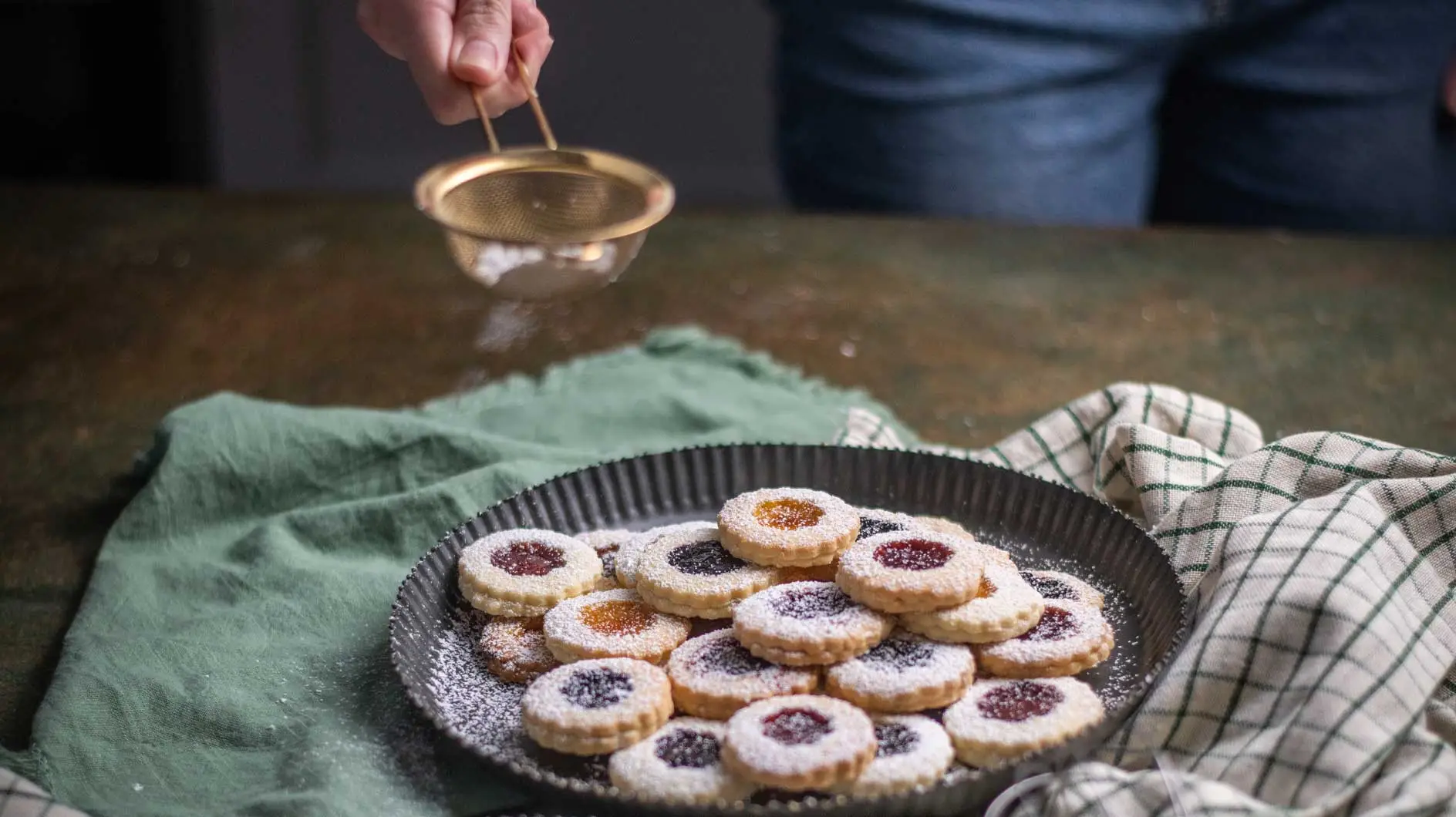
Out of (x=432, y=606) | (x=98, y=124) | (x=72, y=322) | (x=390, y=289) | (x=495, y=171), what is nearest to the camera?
(x=432, y=606)

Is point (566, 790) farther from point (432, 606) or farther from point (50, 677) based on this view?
point (50, 677)

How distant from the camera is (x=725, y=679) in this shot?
0.92 m

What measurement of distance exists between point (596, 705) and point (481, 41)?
1.91 ft

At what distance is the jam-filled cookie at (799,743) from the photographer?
2.67 ft

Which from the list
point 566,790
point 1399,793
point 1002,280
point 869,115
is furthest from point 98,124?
point 1399,793

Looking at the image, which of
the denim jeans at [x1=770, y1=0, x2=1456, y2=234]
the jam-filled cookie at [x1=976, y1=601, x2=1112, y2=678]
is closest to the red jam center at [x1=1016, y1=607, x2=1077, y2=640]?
the jam-filled cookie at [x1=976, y1=601, x2=1112, y2=678]

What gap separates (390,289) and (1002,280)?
2.70 feet

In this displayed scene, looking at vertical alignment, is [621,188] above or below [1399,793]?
above

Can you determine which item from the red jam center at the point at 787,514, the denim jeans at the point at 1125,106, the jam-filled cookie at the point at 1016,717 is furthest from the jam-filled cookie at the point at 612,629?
the denim jeans at the point at 1125,106

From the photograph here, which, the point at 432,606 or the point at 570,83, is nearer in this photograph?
the point at 432,606

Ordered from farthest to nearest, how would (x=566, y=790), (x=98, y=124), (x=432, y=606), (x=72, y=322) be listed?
(x=98, y=124) → (x=72, y=322) → (x=432, y=606) → (x=566, y=790)

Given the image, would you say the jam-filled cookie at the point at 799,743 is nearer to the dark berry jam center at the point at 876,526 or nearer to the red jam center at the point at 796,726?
the red jam center at the point at 796,726

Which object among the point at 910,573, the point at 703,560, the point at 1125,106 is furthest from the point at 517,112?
the point at 910,573

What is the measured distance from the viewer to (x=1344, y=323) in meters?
1.72
